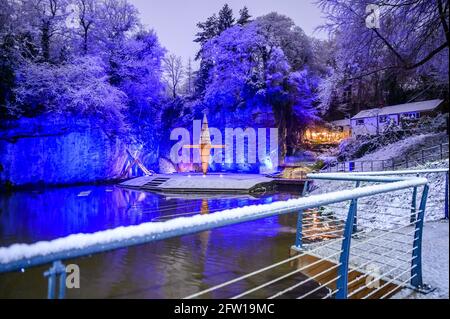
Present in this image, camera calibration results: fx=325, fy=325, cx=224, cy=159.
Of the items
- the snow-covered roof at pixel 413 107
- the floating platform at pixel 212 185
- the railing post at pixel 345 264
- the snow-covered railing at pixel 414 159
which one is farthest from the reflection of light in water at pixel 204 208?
the snow-covered roof at pixel 413 107

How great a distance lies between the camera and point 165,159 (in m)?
34.4

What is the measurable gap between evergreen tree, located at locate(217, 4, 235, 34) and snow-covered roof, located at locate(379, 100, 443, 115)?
60.6 feet

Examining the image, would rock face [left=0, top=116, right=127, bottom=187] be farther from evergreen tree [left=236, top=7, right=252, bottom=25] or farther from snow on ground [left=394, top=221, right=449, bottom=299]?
snow on ground [left=394, top=221, right=449, bottom=299]

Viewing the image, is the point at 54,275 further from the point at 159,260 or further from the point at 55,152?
the point at 55,152

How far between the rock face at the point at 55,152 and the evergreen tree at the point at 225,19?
17.4 metres

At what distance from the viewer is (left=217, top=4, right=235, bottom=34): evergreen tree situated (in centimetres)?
3562

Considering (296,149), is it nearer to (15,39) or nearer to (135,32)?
(135,32)

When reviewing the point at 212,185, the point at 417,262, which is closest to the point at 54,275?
the point at 417,262

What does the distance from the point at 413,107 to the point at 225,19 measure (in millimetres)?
20991

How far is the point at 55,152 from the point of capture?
954 inches

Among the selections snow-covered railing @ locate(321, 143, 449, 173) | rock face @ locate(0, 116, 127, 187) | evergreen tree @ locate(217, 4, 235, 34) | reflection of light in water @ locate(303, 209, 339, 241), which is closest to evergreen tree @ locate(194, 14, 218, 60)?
evergreen tree @ locate(217, 4, 235, 34)

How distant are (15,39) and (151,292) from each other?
26.8 metres

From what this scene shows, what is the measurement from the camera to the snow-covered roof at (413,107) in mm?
26500
